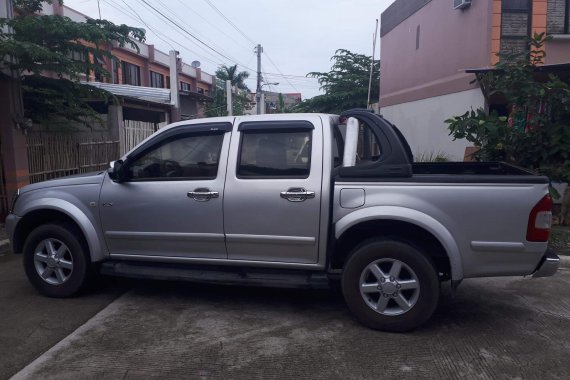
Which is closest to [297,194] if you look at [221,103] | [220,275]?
[220,275]

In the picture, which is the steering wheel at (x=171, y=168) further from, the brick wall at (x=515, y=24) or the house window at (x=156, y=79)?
the house window at (x=156, y=79)

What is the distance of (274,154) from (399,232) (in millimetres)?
1327

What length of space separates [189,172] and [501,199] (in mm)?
2789

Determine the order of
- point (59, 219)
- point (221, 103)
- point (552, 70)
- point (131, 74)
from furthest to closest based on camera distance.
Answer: point (221, 103)
point (131, 74)
point (552, 70)
point (59, 219)

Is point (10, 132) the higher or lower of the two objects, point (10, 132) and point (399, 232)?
the higher

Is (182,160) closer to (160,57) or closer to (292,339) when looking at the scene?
(292,339)

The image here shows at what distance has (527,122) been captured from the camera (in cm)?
808

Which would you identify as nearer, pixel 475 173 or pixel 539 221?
pixel 539 221

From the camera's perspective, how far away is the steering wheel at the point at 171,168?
5.14 m

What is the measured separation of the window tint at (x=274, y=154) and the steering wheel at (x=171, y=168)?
0.65 metres

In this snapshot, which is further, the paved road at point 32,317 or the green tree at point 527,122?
the green tree at point 527,122

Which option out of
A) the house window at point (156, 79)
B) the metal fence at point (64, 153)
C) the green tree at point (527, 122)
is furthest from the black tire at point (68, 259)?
the house window at point (156, 79)

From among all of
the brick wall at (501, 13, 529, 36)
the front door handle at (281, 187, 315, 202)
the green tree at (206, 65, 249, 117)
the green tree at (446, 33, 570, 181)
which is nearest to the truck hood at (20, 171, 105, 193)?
the front door handle at (281, 187, 315, 202)

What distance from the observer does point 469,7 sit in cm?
1548
